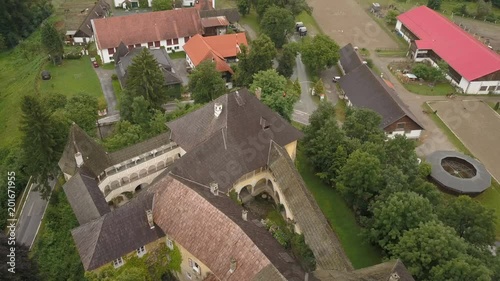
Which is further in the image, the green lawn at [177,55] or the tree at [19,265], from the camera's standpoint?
the green lawn at [177,55]

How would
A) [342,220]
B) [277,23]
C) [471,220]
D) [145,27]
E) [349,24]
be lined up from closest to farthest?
1. [471,220]
2. [342,220]
3. [277,23]
4. [145,27]
5. [349,24]

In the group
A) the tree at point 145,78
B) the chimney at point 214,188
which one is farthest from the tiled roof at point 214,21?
the chimney at point 214,188

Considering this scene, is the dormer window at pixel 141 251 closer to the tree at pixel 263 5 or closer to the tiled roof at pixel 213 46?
the tiled roof at pixel 213 46

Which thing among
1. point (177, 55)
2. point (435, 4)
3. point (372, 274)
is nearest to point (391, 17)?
point (435, 4)

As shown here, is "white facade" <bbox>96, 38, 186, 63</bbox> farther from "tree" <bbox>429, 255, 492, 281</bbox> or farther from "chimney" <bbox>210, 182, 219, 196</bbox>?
"tree" <bbox>429, 255, 492, 281</bbox>

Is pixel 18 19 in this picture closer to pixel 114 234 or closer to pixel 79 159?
pixel 79 159

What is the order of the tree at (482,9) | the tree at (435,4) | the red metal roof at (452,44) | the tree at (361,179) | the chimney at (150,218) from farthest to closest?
1. the tree at (435,4)
2. the tree at (482,9)
3. the red metal roof at (452,44)
4. the tree at (361,179)
5. the chimney at (150,218)

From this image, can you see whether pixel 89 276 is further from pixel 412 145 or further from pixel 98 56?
pixel 98 56
